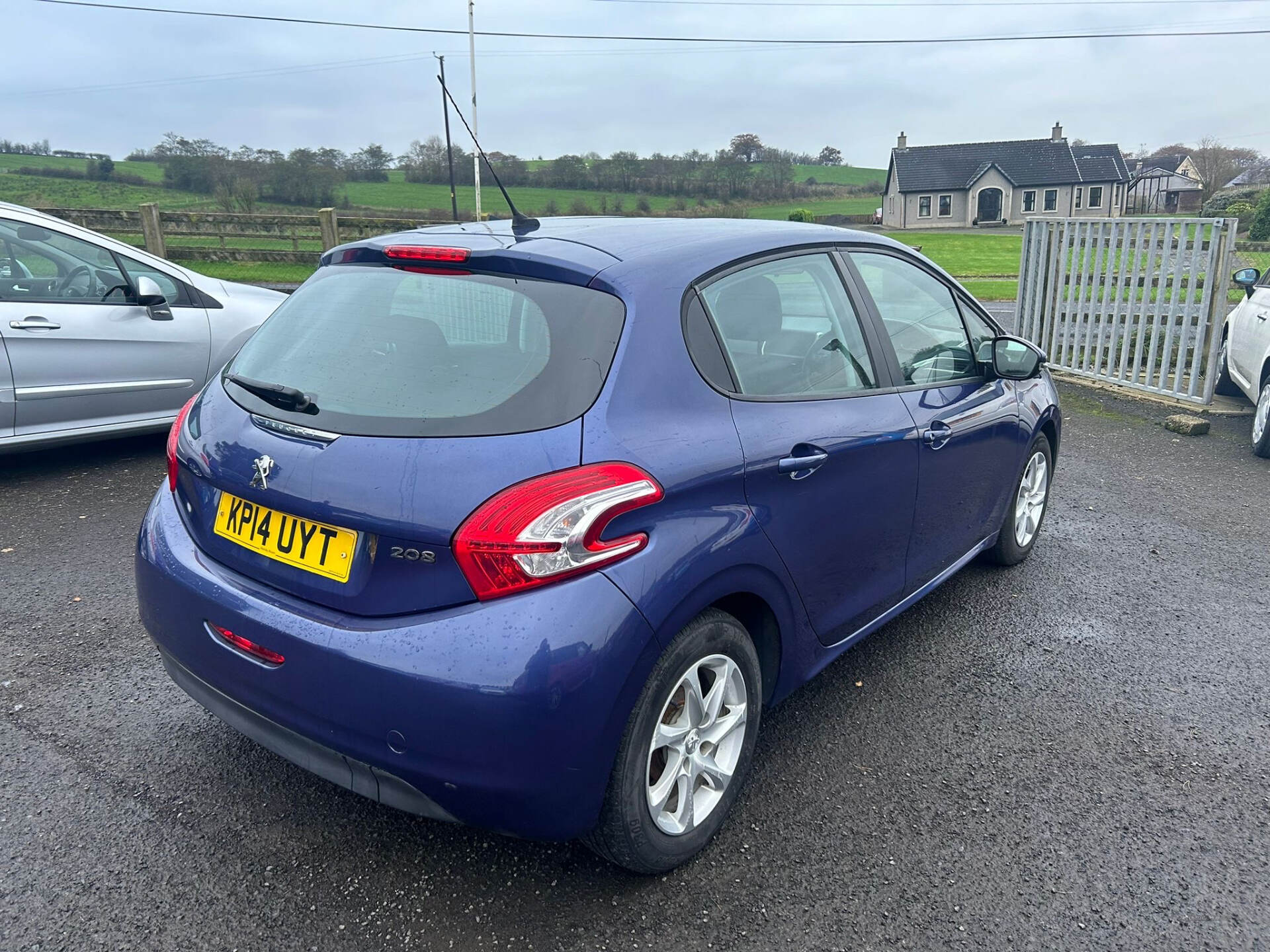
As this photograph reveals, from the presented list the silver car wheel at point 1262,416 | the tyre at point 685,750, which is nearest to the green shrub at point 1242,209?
the silver car wheel at point 1262,416

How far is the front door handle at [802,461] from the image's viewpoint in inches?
100.0

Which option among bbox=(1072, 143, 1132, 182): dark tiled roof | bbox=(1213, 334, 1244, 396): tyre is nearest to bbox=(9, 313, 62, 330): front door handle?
bbox=(1213, 334, 1244, 396): tyre

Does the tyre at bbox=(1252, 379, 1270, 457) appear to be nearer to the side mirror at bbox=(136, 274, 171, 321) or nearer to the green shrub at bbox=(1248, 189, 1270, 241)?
the side mirror at bbox=(136, 274, 171, 321)

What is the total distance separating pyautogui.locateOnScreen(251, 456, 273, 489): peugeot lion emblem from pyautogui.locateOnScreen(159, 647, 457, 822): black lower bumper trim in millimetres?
563

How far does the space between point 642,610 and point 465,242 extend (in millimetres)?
1216

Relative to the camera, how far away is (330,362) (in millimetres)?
2438

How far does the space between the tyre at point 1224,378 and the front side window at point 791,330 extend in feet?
21.4

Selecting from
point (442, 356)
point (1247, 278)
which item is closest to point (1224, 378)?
point (1247, 278)

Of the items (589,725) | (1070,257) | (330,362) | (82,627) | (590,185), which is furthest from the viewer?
(590,185)

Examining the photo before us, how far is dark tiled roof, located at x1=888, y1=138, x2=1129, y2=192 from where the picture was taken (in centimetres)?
7356

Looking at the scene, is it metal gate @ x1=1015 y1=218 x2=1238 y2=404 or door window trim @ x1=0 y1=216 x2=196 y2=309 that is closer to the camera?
door window trim @ x1=0 y1=216 x2=196 y2=309

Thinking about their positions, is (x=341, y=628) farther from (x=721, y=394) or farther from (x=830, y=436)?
(x=830, y=436)

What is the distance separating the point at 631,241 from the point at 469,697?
139 cm

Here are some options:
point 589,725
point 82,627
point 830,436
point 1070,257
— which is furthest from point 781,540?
point 1070,257
